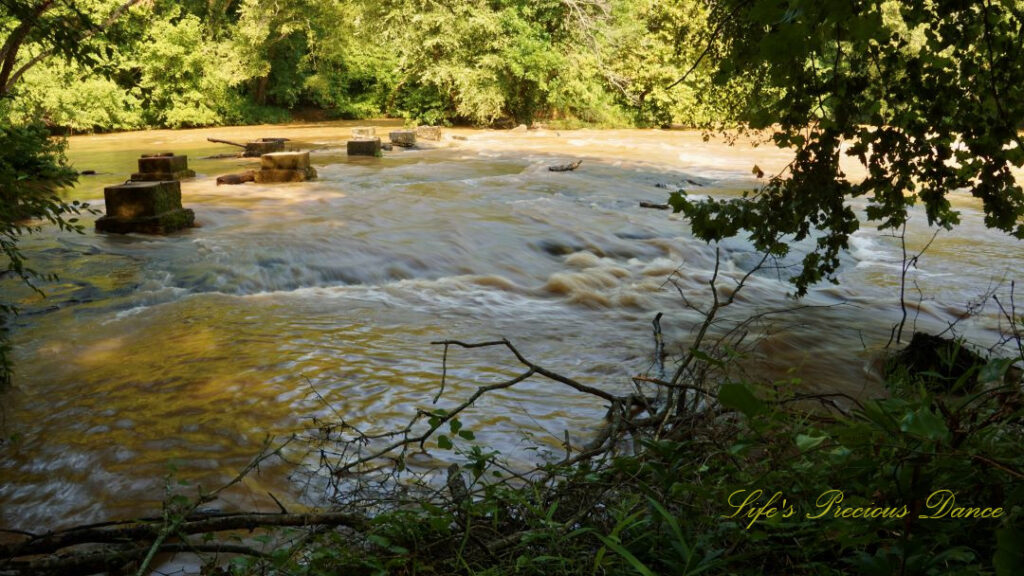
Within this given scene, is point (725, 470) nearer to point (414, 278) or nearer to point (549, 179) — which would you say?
point (414, 278)

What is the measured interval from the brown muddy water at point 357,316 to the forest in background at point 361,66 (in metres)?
12.8

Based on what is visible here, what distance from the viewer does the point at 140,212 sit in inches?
390

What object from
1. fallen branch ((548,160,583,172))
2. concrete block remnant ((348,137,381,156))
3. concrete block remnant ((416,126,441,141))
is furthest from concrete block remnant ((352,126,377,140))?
fallen branch ((548,160,583,172))

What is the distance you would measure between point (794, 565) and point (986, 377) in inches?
22.7

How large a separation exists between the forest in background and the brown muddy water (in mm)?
12789

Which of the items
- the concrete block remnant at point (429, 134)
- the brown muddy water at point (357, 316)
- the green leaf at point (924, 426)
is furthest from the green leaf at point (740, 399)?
the concrete block remnant at point (429, 134)

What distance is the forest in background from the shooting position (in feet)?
84.5

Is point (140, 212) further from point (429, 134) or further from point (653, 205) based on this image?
point (429, 134)

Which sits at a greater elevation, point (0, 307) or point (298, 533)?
point (0, 307)

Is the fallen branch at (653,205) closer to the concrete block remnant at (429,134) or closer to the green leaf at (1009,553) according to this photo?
the concrete block remnant at (429,134)

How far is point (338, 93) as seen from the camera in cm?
3362

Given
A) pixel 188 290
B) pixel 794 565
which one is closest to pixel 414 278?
pixel 188 290

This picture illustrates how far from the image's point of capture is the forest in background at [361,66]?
1014 inches

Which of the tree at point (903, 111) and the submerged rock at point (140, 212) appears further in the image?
the submerged rock at point (140, 212)
